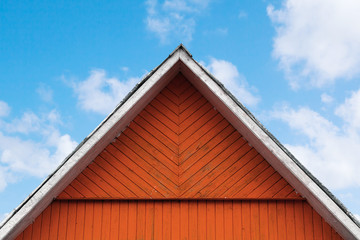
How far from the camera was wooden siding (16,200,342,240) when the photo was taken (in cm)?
786

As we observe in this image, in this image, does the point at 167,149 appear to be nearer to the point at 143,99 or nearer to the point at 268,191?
the point at 143,99

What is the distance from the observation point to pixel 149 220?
7.95 meters

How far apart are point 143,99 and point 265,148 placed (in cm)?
222

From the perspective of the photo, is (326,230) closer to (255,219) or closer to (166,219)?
(255,219)

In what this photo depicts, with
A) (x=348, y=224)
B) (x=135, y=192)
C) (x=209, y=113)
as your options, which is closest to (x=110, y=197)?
(x=135, y=192)

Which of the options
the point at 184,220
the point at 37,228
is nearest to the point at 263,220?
the point at 184,220

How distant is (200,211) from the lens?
797cm

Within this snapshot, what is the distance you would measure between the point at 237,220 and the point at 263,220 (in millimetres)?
454

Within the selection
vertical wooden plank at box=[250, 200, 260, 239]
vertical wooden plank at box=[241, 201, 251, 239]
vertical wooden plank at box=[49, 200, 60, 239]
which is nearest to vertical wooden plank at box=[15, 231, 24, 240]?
vertical wooden plank at box=[49, 200, 60, 239]

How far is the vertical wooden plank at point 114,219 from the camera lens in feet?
25.9

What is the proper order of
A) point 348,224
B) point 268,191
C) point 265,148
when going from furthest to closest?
point 268,191, point 265,148, point 348,224

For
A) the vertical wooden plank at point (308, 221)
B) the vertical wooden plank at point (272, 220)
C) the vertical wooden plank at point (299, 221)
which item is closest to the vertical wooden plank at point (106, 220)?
the vertical wooden plank at point (272, 220)

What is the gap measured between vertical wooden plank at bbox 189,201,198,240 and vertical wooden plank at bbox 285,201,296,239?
5.23ft

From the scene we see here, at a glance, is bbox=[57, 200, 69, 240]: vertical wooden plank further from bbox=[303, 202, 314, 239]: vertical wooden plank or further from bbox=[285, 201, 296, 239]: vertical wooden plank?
bbox=[303, 202, 314, 239]: vertical wooden plank
